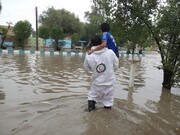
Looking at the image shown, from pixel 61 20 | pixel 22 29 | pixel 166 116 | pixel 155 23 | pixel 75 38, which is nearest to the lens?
pixel 166 116

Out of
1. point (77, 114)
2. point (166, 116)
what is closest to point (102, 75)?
point (77, 114)

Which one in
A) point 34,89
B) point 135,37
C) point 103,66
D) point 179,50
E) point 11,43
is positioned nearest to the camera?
point 103,66

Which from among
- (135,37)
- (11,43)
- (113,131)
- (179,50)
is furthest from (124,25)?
(11,43)

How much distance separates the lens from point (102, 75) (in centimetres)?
477

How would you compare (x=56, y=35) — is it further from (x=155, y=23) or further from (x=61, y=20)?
(x=155, y=23)

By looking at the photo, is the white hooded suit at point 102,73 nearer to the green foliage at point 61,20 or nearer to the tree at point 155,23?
the tree at point 155,23

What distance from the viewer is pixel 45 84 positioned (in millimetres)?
7879

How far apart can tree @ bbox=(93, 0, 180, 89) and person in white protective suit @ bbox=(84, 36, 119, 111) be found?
3.37m

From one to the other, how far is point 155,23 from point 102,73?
14.4 feet

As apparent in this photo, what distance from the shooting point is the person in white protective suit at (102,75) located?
4.75 m

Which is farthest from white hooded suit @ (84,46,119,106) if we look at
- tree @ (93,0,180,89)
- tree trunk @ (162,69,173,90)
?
tree trunk @ (162,69,173,90)

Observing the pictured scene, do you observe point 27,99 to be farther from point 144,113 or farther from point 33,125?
point 144,113

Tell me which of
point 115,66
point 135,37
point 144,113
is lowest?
point 144,113

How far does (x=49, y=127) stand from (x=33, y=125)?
30 cm
